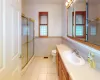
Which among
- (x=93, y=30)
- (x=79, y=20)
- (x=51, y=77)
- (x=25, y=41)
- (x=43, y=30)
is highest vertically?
(x=79, y=20)

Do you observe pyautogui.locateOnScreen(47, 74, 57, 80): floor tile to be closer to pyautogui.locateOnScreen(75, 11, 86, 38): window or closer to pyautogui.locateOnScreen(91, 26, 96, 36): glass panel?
pyautogui.locateOnScreen(75, 11, 86, 38): window

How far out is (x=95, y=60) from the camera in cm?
168

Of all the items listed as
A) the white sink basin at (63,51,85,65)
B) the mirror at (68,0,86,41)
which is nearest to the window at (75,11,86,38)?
the mirror at (68,0,86,41)

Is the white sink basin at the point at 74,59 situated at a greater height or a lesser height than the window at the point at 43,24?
lesser

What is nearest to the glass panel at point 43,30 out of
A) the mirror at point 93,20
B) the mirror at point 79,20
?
the mirror at point 79,20

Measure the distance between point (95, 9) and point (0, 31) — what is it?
1487 mm

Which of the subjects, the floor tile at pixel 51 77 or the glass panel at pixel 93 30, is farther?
the floor tile at pixel 51 77

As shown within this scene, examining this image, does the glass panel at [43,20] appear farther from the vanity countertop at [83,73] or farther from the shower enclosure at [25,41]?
the vanity countertop at [83,73]

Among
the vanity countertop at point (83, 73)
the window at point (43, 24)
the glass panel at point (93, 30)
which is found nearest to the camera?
the vanity countertop at point (83, 73)

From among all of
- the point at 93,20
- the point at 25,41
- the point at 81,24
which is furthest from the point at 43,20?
the point at 93,20

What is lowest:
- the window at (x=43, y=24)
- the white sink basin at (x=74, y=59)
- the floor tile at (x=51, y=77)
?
the floor tile at (x=51, y=77)

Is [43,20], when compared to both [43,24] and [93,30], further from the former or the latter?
[93,30]

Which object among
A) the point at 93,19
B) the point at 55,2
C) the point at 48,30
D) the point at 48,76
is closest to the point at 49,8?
the point at 55,2

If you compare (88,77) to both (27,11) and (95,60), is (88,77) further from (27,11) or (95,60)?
(27,11)
